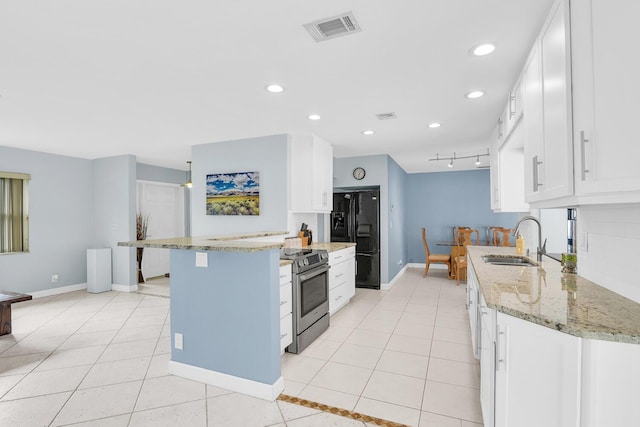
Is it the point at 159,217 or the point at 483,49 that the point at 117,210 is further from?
the point at 483,49

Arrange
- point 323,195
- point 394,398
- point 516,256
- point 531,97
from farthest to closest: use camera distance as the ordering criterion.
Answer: point 323,195, point 516,256, point 394,398, point 531,97

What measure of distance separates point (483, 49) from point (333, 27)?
3.46 feet

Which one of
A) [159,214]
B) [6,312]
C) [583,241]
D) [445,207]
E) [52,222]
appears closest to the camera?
[583,241]

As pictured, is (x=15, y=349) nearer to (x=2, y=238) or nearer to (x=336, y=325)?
(x=2, y=238)

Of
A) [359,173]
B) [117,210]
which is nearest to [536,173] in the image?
[359,173]

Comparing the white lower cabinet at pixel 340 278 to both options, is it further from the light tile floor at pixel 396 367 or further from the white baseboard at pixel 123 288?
the white baseboard at pixel 123 288

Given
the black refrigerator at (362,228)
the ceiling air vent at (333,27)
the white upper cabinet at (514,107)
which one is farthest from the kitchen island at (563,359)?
the black refrigerator at (362,228)

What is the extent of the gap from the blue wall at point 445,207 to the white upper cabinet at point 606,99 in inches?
273

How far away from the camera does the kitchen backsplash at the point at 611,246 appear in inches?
58.8

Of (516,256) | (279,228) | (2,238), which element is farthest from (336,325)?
(2,238)

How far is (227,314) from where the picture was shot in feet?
8.00

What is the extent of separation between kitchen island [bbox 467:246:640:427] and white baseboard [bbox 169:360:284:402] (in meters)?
1.41

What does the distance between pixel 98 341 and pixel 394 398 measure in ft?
10.1

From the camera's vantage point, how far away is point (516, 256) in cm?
321
